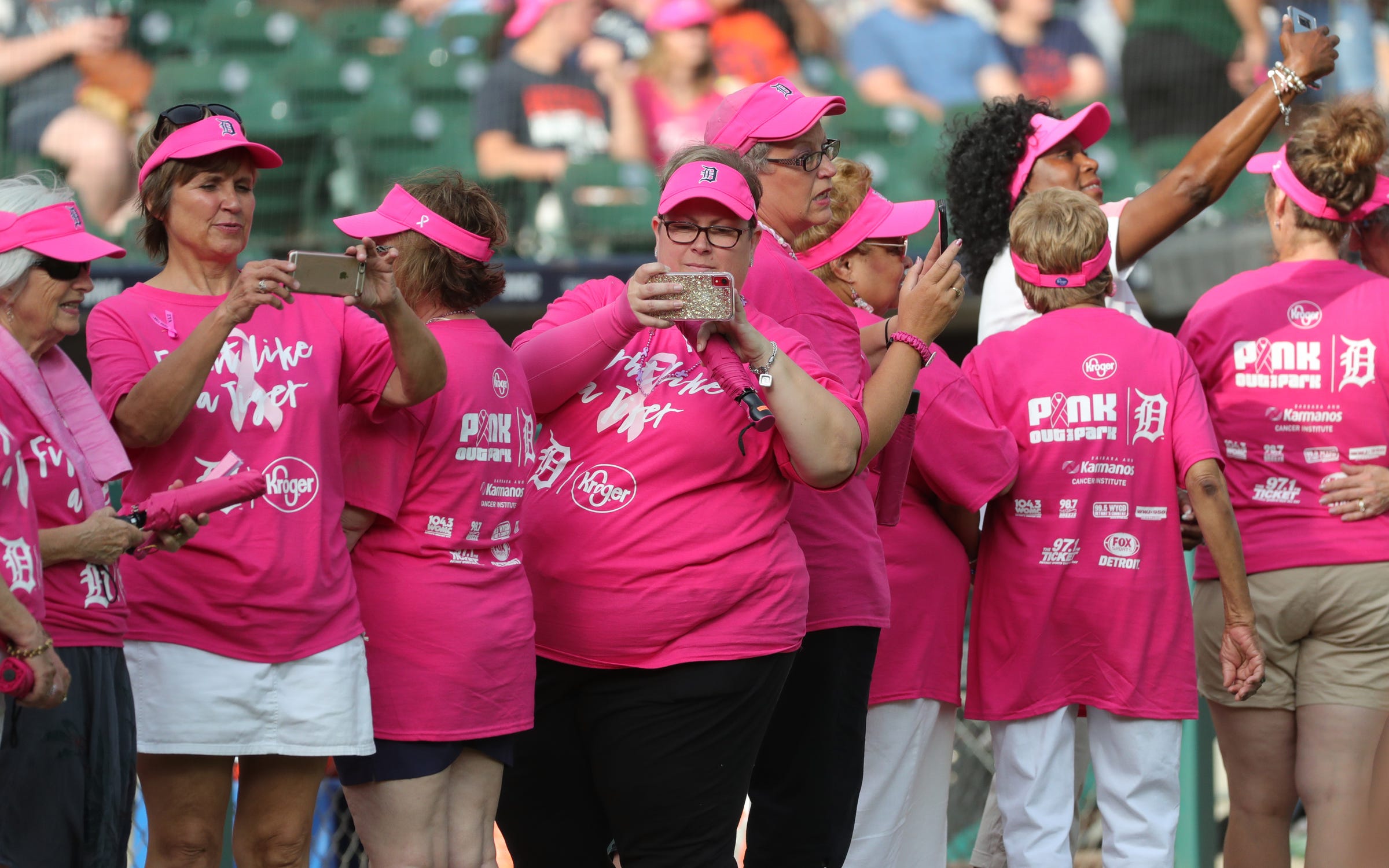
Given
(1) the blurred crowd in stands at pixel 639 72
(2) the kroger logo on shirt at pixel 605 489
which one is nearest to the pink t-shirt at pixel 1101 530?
(2) the kroger logo on shirt at pixel 605 489

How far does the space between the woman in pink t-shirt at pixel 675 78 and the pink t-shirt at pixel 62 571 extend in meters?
6.58

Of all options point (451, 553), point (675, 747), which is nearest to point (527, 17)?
point (451, 553)

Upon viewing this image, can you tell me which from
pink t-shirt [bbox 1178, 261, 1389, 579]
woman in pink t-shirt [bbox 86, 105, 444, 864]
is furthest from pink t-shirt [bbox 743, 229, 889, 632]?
pink t-shirt [bbox 1178, 261, 1389, 579]

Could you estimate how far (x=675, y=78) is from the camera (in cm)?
905

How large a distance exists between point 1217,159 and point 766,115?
130 cm

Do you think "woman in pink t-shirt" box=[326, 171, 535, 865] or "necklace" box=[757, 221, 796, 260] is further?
"necklace" box=[757, 221, 796, 260]

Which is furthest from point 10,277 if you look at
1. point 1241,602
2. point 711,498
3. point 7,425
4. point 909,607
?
point 1241,602

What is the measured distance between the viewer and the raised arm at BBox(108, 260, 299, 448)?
261 cm

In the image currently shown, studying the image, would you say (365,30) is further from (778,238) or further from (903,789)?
(903,789)

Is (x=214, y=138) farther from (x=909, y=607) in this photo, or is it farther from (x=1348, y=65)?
(x=1348, y=65)

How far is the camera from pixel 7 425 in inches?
99.2

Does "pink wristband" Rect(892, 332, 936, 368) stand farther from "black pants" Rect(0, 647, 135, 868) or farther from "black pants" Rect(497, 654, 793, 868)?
"black pants" Rect(0, 647, 135, 868)

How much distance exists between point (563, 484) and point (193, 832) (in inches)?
36.7

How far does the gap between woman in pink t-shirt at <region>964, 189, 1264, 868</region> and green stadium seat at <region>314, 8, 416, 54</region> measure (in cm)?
686
